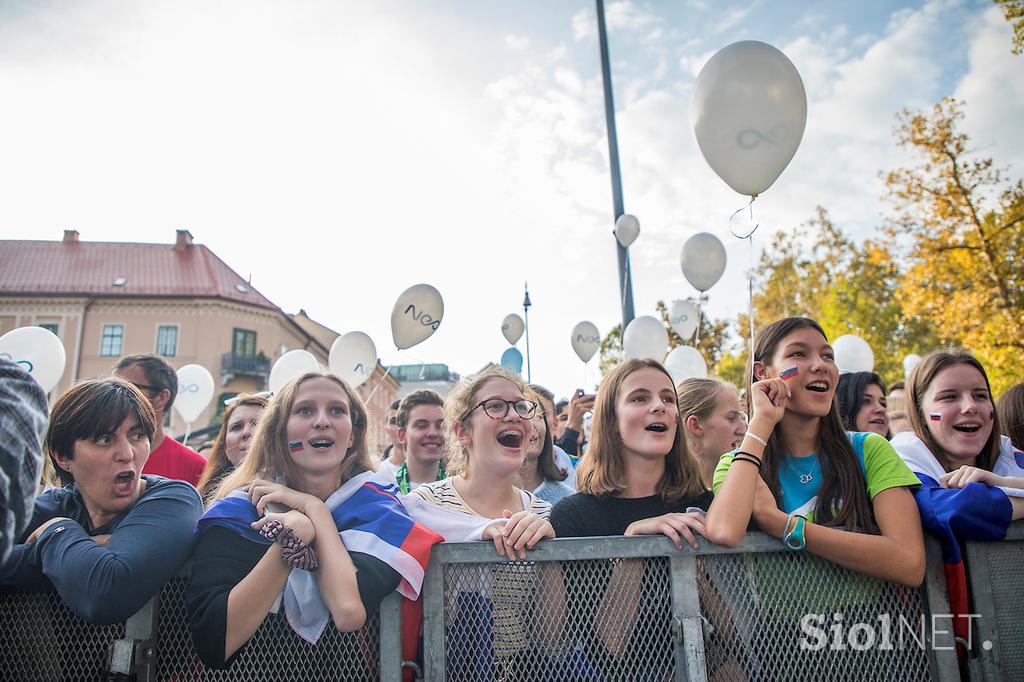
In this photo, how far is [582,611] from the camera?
1897 millimetres

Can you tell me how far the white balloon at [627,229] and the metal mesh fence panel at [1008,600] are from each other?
19.9 feet

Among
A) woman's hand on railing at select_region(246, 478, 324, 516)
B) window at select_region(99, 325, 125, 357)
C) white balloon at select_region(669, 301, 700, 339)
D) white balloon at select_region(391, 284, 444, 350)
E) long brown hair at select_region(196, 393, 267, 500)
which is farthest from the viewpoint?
window at select_region(99, 325, 125, 357)

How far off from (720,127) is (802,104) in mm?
455

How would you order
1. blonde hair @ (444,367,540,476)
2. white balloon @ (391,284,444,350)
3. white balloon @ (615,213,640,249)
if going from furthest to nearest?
white balloon @ (615,213,640,249) < white balloon @ (391,284,444,350) < blonde hair @ (444,367,540,476)

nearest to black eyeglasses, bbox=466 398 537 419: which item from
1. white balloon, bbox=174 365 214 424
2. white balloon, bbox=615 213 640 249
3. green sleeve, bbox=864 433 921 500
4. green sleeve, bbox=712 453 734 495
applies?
green sleeve, bbox=712 453 734 495

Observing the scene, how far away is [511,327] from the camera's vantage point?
37.2 ft

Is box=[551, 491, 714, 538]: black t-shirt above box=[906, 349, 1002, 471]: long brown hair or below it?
below

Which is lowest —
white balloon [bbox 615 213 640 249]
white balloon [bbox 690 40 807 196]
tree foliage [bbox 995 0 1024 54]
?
white balloon [bbox 690 40 807 196]

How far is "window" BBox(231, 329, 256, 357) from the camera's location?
36781mm

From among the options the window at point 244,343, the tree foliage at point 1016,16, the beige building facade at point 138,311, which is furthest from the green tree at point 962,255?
the window at point 244,343

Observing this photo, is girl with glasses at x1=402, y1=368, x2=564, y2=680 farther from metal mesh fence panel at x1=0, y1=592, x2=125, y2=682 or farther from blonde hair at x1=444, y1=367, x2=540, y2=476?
metal mesh fence panel at x1=0, y1=592, x2=125, y2=682

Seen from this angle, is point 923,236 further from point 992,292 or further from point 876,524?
point 876,524

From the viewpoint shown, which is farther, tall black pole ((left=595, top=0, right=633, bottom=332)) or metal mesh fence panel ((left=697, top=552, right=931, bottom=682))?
tall black pole ((left=595, top=0, right=633, bottom=332))

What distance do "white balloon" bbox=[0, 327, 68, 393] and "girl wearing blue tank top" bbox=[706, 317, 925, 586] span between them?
5513mm
